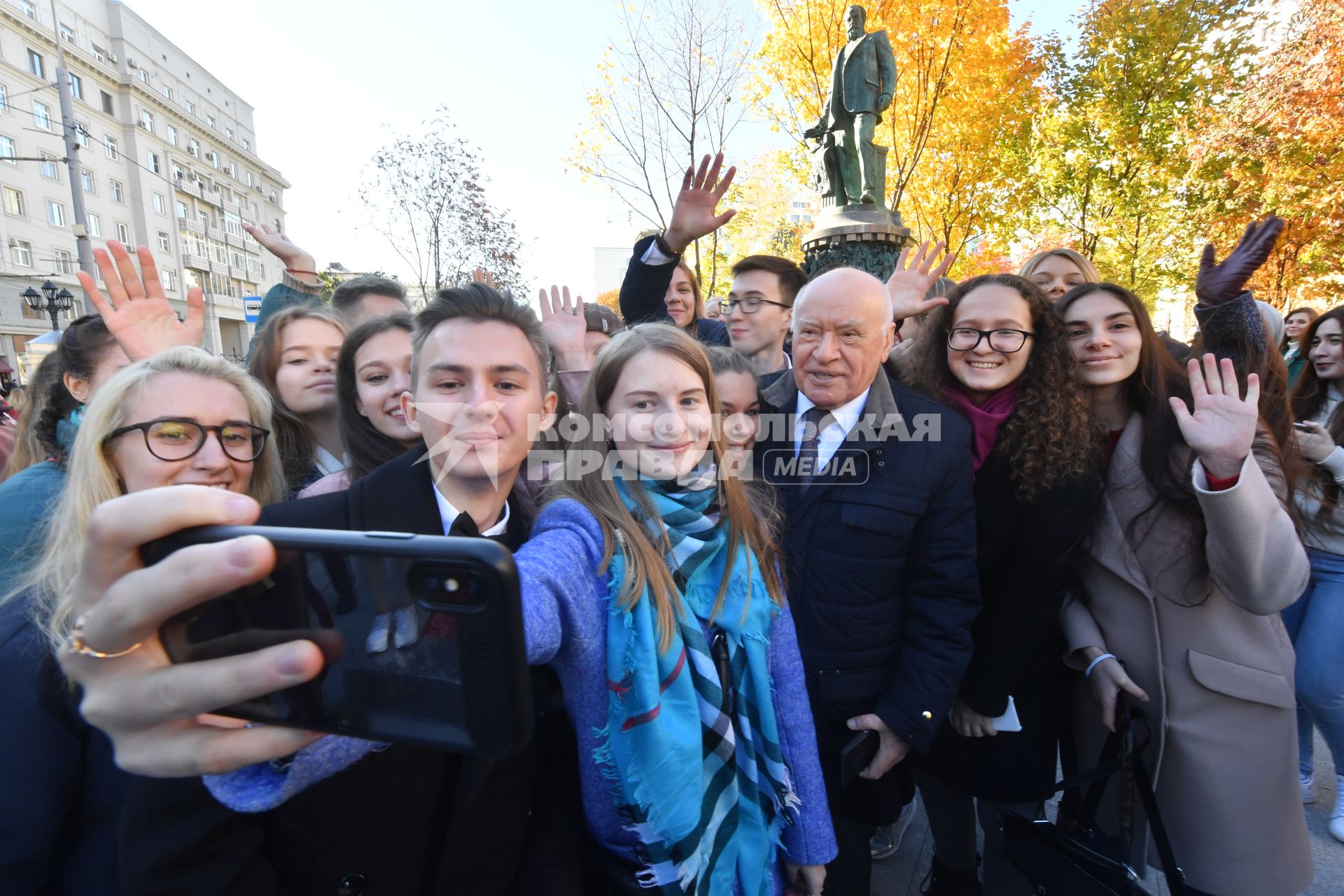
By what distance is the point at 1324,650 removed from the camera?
2.70m

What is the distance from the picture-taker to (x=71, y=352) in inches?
90.5

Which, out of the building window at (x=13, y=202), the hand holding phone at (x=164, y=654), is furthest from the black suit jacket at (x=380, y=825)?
the building window at (x=13, y=202)

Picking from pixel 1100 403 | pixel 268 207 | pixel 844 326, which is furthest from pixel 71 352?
pixel 268 207

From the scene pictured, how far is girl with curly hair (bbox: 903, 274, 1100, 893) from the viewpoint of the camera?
6.52 feet

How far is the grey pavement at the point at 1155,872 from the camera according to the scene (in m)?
2.48

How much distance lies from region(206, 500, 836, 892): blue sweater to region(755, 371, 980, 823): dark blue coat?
262 millimetres

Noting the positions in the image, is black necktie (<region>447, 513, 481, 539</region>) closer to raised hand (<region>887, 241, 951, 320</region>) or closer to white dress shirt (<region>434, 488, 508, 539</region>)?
white dress shirt (<region>434, 488, 508, 539</region>)

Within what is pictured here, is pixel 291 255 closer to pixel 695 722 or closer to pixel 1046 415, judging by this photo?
pixel 695 722

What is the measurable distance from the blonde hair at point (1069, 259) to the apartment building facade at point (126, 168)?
756 inches

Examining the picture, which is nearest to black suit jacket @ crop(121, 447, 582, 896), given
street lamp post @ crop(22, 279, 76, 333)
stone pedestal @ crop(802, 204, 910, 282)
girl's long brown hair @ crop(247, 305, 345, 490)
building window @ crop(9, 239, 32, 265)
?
girl's long brown hair @ crop(247, 305, 345, 490)

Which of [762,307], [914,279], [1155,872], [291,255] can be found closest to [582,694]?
[914,279]

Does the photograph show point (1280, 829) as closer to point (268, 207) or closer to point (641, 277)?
point (641, 277)

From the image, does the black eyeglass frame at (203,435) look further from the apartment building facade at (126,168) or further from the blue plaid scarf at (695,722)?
the apartment building facade at (126,168)

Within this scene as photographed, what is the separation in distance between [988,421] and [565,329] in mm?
1857
